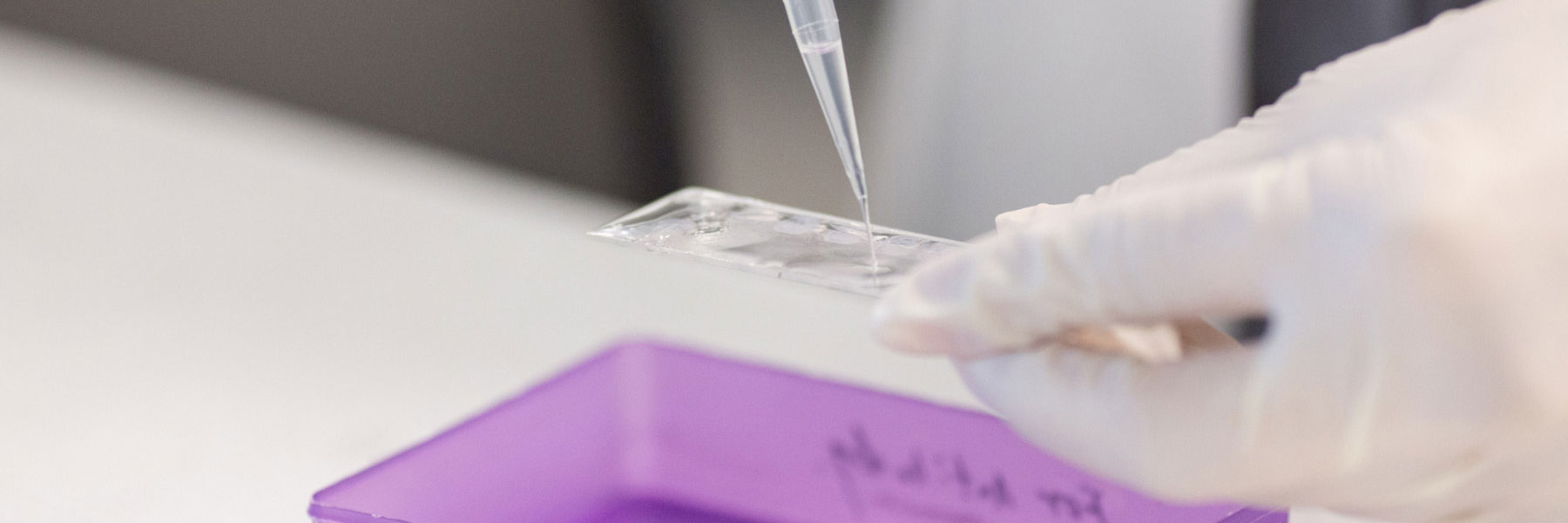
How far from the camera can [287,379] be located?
767mm

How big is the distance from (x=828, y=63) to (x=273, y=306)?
19.7 inches

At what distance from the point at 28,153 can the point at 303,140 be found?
0.80ft

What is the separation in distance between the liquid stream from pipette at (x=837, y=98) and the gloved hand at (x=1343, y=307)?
19 cm

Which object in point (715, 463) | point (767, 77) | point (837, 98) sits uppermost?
point (767, 77)

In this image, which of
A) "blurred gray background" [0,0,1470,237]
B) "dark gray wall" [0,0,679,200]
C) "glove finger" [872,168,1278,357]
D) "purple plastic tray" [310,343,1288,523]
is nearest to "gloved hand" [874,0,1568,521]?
"glove finger" [872,168,1278,357]

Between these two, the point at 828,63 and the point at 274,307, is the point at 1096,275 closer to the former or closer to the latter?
the point at 828,63

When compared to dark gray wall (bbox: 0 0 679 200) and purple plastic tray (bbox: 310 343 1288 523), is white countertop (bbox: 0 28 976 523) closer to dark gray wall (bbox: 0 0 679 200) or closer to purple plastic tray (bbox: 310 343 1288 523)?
purple plastic tray (bbox: 310 343 1288 523)

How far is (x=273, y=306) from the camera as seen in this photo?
2.84ft

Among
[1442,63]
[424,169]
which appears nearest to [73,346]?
[424,169]

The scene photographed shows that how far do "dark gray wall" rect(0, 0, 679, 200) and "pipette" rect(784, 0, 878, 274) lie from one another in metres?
0.99

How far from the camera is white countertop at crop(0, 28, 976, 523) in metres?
0.69

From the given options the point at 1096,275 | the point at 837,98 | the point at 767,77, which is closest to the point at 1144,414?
the point at 1096,275

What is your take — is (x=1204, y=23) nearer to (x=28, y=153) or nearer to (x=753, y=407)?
(x=753, y=407)

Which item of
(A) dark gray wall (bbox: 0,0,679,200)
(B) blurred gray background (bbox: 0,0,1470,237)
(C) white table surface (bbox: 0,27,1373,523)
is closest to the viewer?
(C) white table surface (bbox: 0,27,1373,523)
